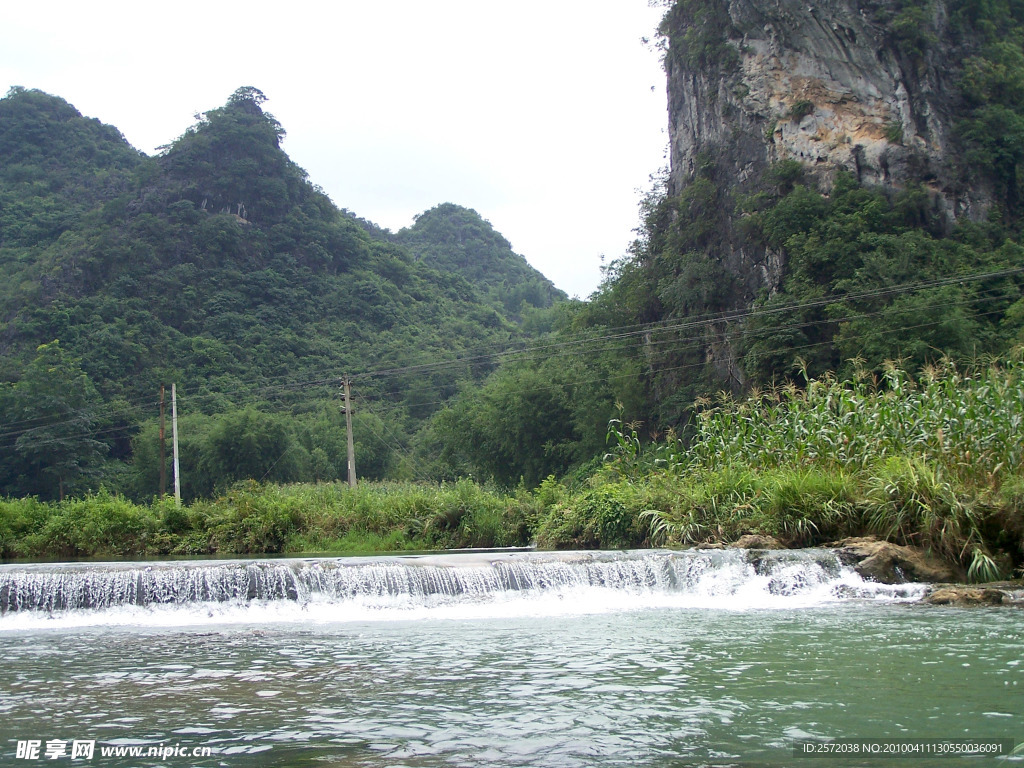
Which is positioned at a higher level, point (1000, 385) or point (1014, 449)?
point (1000, 385)

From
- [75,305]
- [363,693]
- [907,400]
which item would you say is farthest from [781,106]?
[75,305]

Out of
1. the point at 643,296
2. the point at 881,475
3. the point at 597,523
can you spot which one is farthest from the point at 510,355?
the point at 881,475

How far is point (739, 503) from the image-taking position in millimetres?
16578

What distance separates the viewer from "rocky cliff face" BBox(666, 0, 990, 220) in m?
39.3

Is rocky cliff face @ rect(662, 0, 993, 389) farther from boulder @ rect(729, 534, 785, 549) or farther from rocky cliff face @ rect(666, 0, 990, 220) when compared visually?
boulder @ rect(729, 534, 785, 549)

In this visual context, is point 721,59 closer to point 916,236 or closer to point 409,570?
point 916,236

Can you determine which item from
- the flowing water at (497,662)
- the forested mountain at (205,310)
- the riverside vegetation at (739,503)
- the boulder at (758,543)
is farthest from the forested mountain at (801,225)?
the flowing water at (497,662)

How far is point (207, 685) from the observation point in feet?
25.7

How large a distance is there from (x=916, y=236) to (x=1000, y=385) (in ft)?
76.8

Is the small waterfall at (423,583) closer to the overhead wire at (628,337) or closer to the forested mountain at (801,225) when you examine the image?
the forested mountain at (801,225)

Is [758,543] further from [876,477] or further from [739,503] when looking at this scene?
[876,477]

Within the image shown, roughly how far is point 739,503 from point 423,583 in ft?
20.2

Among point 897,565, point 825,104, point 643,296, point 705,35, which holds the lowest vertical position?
point 897,565

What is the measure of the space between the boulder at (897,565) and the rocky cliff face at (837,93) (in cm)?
2948
